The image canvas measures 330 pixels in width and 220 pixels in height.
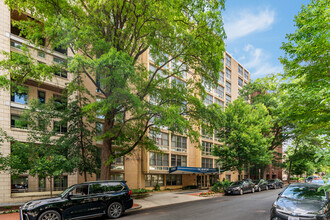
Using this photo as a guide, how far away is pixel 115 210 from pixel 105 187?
47.7 inches

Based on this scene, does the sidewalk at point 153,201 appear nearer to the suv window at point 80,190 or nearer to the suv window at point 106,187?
the suv window at point 106,187

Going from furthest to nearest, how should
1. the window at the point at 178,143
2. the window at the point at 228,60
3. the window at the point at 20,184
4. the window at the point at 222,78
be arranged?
the window at the point at 228,60
the window at the point at 222,78
the window at the point at 178,143
the window at the point at 20,184

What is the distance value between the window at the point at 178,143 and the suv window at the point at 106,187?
20.9 meters

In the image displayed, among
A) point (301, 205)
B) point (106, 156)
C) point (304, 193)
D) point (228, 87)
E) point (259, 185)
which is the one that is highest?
A: point (228, 87)

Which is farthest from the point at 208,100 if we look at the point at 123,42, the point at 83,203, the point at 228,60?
the point at 83,203

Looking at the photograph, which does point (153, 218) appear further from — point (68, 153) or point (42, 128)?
point (42, 128)

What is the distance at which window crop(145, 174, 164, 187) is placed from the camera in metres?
29.1

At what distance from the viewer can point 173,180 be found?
33.0 metres

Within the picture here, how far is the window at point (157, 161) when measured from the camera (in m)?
29.0

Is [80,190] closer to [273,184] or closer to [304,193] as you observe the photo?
[304,193]

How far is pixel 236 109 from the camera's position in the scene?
30.8 meters

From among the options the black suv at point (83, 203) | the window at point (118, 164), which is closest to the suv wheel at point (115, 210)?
the black suv at point (83, 203)

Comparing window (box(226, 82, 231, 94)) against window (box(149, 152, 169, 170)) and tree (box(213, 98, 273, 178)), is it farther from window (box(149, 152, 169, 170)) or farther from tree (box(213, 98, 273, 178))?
window (box(149, 152, 169, 170))

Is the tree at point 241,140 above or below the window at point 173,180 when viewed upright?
above
